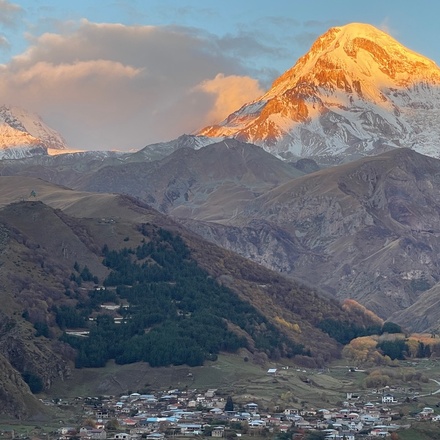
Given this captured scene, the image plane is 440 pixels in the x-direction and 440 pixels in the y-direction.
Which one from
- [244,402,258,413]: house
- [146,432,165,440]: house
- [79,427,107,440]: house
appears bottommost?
[146,432,165,440]: house

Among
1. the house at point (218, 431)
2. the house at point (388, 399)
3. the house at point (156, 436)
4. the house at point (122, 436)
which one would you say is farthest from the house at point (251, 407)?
the house at point (122, 436)

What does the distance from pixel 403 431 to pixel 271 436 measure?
13.8 meters

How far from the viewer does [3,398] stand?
517ft

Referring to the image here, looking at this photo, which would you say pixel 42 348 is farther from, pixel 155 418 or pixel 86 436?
pixel 86 436

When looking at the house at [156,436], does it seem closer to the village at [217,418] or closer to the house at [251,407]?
the village at [217,418]

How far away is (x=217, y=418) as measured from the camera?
6383 inches

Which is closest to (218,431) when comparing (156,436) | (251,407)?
(156,436)

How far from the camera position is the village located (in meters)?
150

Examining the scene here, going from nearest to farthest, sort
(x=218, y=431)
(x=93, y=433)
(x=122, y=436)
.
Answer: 1. (x=122, y=436)
2. (x=93, y=433)
3. (x=218, y=431)

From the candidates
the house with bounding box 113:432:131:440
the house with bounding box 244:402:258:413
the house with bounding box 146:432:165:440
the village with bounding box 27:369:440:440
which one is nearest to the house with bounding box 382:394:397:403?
the village with bounding box 27:369:440:440

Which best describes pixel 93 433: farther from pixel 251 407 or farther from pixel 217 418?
pixel 251 407

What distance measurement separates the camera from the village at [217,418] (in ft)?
493

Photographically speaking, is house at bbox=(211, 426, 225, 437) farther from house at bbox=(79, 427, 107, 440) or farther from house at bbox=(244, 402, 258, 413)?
house at bbox=(244, 402, 258, 413)

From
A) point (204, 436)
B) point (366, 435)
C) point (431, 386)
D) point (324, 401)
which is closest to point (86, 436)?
point (204, 436)
